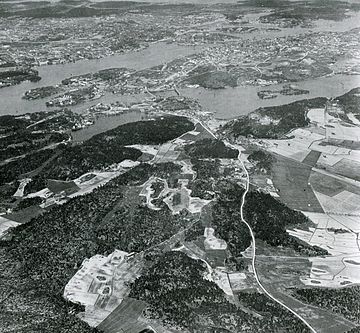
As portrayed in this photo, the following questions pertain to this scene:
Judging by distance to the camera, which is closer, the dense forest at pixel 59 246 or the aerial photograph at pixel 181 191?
the dense forest at pixel 59 246

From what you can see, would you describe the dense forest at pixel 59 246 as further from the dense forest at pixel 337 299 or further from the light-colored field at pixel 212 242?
the dense forest at pixel 337 299

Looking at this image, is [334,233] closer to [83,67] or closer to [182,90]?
[182,90]

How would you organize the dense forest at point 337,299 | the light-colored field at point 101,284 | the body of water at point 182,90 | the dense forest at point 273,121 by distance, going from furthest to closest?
the body of water at point 182,90 < the dense forest at point 273,121 < the light-colored field at point 101,284 < the dense forest at point 337,299

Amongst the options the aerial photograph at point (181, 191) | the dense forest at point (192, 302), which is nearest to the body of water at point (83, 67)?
the aerial photograph at point (181, 191)

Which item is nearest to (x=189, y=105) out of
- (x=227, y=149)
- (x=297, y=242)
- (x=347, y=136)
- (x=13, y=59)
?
(x=227, y=149)

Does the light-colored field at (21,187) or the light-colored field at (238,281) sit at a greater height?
the light-colored field at (21,187)

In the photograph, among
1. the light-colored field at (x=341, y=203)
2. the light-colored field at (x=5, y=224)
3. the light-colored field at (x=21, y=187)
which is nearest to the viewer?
the light-colored field at (x=5, y=224)
